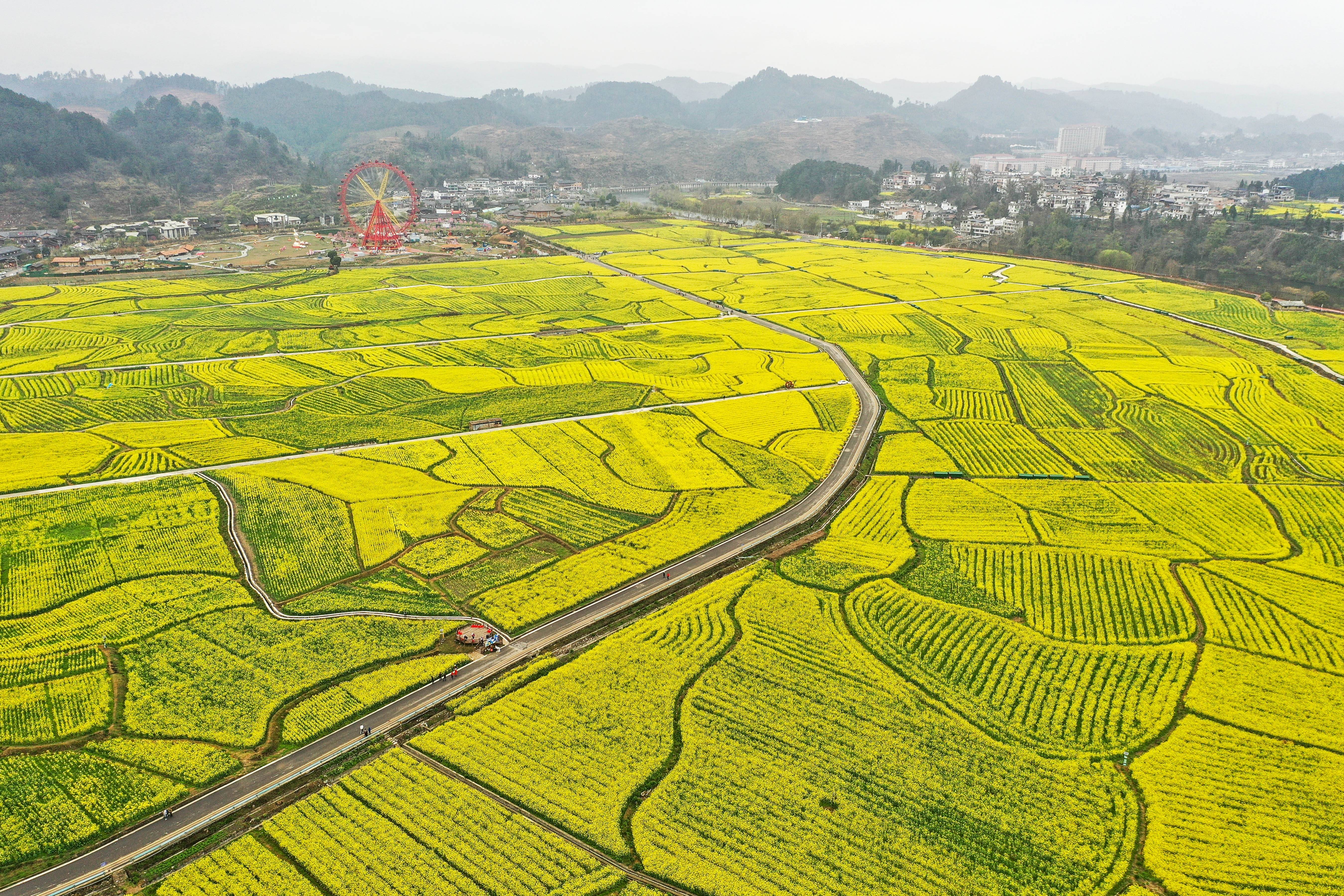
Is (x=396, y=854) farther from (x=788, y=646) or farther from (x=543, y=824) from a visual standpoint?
(x=788, y=646)

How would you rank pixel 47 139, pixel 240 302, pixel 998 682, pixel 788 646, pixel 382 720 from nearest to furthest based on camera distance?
pixel 382 720 < pixel 998 682 < pixel 788 646 < pixel 240 302 < pixel 47 139

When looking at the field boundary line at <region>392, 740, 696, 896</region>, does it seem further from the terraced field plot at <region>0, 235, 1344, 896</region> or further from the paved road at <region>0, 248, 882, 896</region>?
the paved road at <region>0, 248, 882, 896</region>

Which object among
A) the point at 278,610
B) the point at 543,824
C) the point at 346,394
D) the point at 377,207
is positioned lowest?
the point at 543,824

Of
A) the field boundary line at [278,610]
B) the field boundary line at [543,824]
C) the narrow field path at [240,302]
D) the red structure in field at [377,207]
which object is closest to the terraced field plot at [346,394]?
the field boundary line at [278,610]

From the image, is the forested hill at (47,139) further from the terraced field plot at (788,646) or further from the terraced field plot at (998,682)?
the terraced field plot at (998,682)

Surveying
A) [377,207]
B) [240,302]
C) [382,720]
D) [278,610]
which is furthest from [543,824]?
[377,207]

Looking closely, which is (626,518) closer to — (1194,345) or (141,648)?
(141,648)
